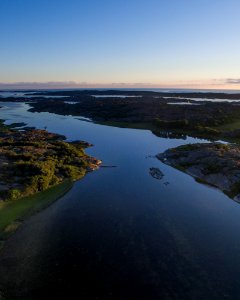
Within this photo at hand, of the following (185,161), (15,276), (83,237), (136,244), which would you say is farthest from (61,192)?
(185,161)

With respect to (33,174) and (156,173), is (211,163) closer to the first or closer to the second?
(156,173)

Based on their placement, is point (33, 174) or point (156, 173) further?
point (156, 173)

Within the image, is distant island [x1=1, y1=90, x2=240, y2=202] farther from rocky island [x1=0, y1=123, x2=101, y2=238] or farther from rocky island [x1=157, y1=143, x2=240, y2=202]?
rocky island [x1=0, y1=123, x2=101, y2=238]

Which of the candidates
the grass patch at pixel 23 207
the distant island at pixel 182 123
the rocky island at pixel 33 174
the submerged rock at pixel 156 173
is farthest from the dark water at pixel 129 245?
the distant island at pixel 182 123

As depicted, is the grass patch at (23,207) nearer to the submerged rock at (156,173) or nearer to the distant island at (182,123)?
the distant island at (182,123)

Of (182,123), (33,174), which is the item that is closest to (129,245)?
(33,174)
